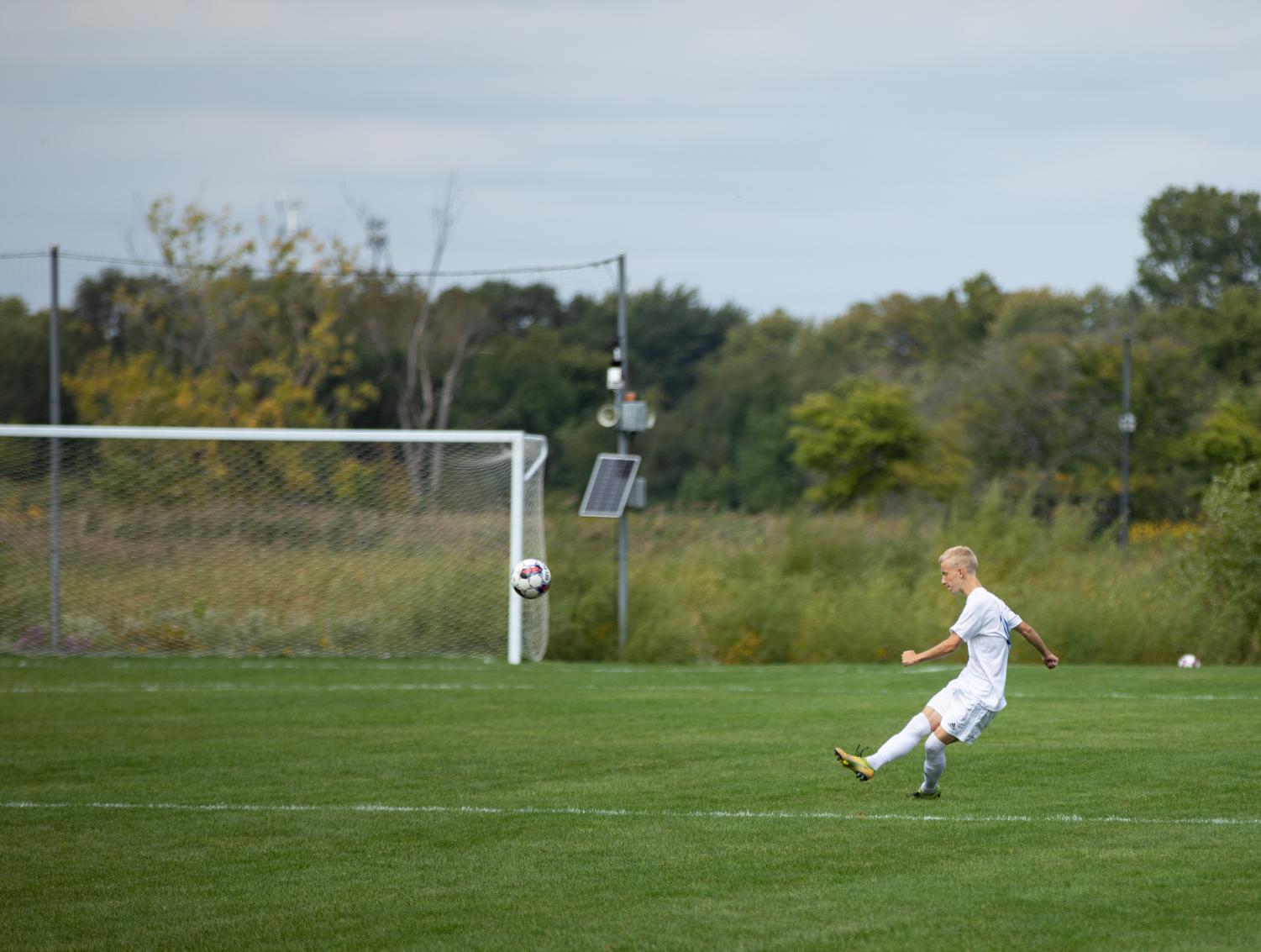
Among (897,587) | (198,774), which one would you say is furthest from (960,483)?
(198,774)

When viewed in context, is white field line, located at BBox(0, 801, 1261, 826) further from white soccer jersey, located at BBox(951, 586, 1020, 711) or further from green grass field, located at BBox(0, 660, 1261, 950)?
white soccer jersey, located at BBox(951, 586, 1020, 711)

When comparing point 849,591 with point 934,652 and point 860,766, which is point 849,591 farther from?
point 934,652

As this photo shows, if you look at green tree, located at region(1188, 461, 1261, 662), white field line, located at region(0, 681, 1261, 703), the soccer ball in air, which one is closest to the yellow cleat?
the soccer ball in air

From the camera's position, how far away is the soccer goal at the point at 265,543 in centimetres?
2031

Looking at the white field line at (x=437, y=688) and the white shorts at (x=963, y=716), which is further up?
the white shorts at (x=963, y=716)

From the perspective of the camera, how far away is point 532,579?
14305 millimetres

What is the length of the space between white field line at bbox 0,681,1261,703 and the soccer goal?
356cm

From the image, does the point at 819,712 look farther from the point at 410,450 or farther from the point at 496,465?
→ the point at 410,450

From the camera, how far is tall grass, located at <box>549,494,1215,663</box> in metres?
20.5

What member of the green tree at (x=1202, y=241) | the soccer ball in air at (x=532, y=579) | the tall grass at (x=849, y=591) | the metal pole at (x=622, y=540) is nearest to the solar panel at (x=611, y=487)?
the metal pole at (x=622, y=540)

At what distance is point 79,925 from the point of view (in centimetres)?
641

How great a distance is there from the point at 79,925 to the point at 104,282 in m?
42.2

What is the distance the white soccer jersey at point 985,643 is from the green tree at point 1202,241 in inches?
2475

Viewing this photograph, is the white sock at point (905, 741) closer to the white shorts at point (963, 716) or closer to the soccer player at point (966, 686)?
the soccer player at point (966, 686)
